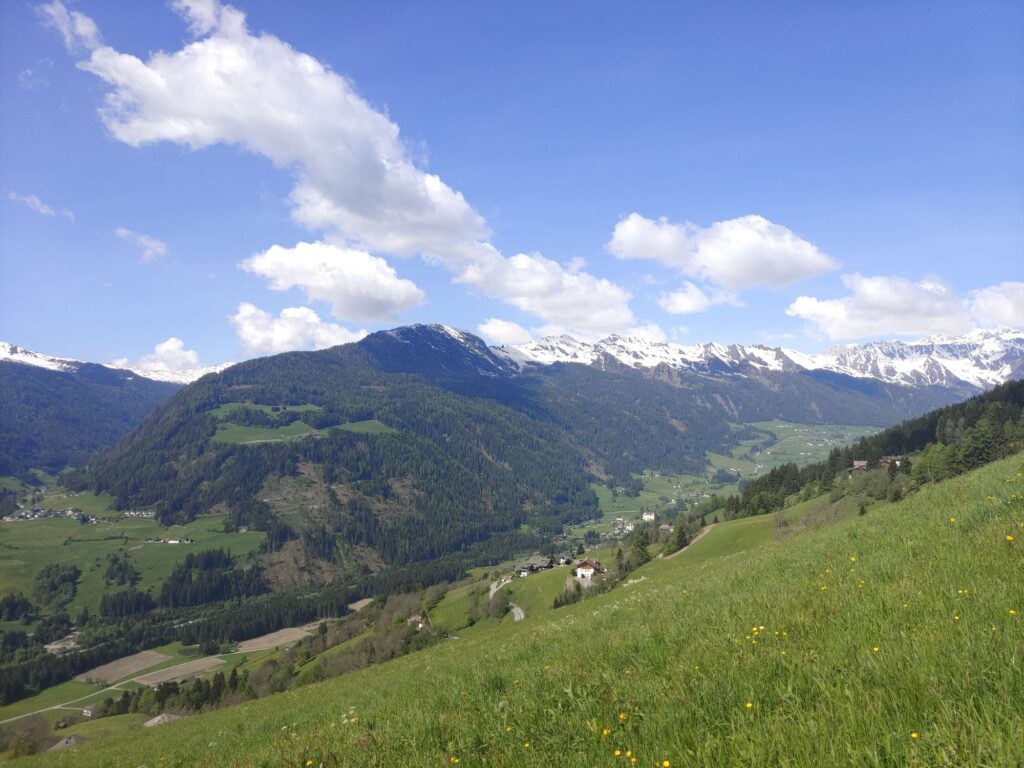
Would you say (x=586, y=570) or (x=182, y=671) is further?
(x=182, y=671)

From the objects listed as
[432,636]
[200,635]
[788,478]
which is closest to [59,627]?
[200,635]

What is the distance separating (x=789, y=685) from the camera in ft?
14.3

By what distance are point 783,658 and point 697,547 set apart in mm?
88540

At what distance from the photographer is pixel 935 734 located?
3074 mm

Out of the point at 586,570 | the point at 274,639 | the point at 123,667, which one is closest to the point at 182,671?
the point at 123,667

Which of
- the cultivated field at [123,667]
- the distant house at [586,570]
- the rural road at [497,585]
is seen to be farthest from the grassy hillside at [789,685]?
the cultivated field at [123,667]

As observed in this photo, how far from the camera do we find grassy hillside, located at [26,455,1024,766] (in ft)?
11.3

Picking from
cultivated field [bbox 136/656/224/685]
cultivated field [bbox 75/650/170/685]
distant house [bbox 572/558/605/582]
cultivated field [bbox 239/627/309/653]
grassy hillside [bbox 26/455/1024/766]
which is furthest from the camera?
cultivated field [bbox 239/627/309/653]

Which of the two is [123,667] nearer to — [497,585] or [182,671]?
[182,671]

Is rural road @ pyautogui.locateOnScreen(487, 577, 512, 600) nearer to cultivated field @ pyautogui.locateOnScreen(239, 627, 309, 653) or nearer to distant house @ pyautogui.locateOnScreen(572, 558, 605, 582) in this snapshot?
distant house @ pyautogui.locateOnScreen(572, 558, 605, 582)

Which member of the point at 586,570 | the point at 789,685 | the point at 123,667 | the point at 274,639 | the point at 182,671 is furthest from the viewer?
the point at 274,639

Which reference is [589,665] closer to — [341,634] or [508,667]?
[508,667]

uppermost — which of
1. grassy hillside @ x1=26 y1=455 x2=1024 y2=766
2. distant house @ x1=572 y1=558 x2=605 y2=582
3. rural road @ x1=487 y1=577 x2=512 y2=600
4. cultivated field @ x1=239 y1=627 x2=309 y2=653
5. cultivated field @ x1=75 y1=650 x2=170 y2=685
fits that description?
grassy hillside @ x1=26 y1=455 x2=1024 y2=766

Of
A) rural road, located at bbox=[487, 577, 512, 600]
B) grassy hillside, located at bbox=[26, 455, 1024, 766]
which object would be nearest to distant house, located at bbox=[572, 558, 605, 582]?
rural road, located at bbox=[487, 577, 512, 600]
